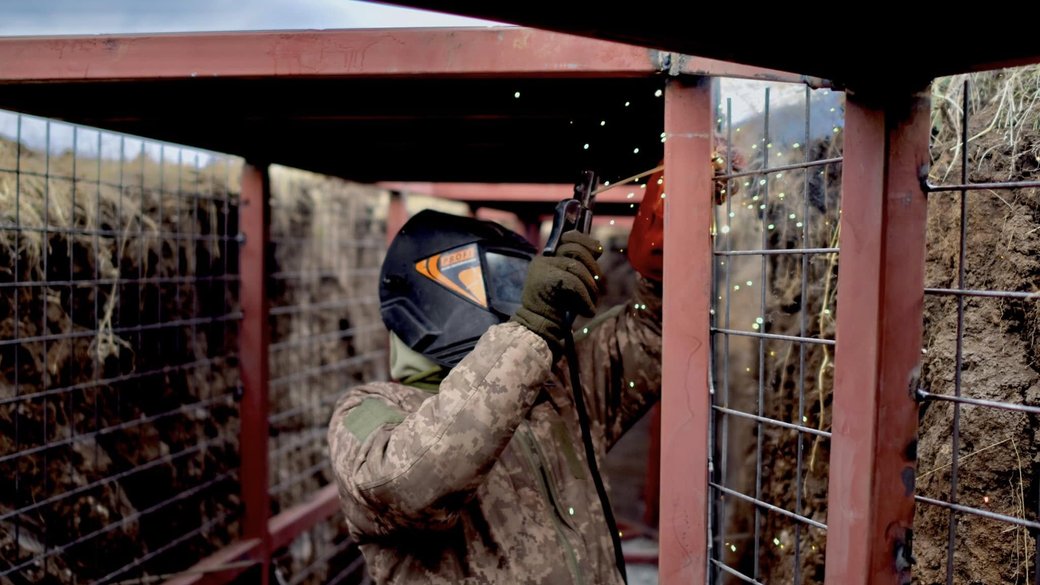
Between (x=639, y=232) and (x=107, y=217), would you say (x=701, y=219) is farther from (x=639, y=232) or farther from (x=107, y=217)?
(x=107, y=217)

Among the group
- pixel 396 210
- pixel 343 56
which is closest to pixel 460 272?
pixel 343 56

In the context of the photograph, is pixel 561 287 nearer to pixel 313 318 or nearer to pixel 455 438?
pixel 455 438

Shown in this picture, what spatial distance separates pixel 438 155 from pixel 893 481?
1.96 meters

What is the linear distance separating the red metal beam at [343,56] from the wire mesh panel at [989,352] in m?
0.67

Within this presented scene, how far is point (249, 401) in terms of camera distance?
2.97 m

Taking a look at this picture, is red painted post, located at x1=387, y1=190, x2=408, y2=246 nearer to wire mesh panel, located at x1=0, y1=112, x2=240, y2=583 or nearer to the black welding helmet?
wire mesh panel, located at x1=0, y1=112, x2=240, y2=583

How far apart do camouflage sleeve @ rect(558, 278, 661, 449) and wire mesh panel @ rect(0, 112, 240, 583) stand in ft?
4.85

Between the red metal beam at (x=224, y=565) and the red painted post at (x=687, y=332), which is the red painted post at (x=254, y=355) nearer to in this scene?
the red metal beam at (x=224, y=565)

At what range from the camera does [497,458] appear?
1.70 meters

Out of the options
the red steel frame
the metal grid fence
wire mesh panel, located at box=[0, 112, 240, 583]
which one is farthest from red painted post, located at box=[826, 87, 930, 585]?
the metal grid fence

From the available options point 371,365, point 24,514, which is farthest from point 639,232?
point 371,365

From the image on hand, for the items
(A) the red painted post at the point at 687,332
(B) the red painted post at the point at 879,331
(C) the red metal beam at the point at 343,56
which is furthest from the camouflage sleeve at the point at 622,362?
(B) the red painted post at the point at 879,331

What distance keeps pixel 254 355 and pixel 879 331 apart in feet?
7.81

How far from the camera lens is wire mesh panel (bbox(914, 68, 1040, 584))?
1594 mm
